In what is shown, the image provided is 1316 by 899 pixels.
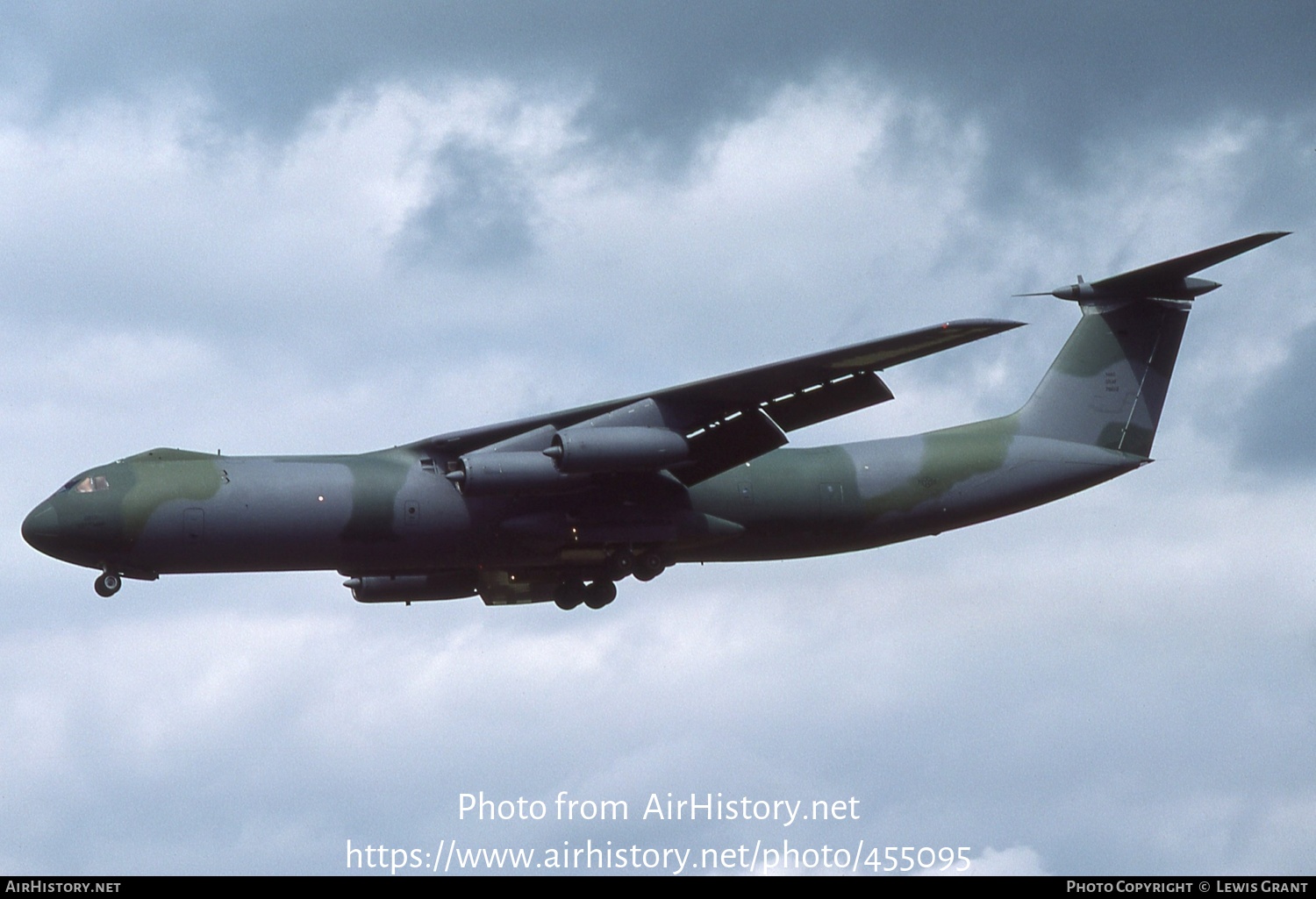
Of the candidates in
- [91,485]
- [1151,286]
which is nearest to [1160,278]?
[1151,286]

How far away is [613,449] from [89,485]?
758cm

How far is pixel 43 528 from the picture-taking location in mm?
27016

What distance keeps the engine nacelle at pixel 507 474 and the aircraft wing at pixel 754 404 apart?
3.03 feet

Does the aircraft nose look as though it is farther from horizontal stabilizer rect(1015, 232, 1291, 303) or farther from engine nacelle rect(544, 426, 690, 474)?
horizontal stabilizer rect(1015, 232, 1291, 303)

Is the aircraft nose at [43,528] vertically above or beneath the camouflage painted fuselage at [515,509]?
beneath

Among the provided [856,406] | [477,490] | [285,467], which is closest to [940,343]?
[856,406]

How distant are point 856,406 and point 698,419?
2.61 m

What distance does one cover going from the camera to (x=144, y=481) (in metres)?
27.2

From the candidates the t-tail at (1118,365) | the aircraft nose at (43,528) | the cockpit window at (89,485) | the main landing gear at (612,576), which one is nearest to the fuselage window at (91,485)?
the cockpit window at (89,485)

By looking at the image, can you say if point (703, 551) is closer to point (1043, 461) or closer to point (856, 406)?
point (856, 406)

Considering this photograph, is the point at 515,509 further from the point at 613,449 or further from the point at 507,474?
the point at 613,449

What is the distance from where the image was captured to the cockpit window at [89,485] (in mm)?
27125

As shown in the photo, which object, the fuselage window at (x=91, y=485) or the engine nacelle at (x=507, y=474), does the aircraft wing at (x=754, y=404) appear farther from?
the fuselage window at (x=91, y=485)

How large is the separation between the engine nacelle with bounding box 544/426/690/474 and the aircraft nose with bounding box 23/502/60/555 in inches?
279
